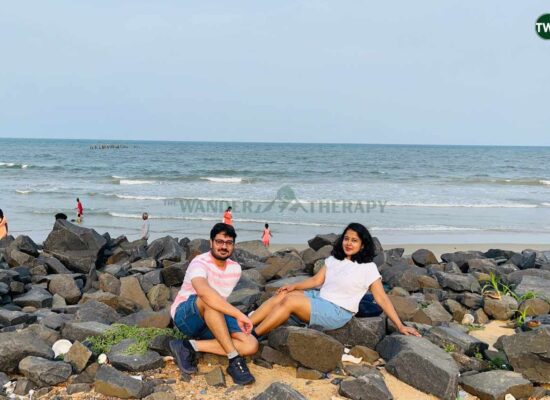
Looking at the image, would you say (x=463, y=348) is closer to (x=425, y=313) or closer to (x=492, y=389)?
(x=492, y=389)

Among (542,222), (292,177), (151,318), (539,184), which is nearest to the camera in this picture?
(151,318)

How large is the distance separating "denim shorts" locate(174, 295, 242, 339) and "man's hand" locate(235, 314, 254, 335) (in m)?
0.10

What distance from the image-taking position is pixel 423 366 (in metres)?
4.52

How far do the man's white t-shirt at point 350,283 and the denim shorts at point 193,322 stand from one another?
95 cm

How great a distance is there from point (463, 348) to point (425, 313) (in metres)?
1.26

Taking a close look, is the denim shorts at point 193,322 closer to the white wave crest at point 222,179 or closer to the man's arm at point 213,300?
the man's arm at point 213,300

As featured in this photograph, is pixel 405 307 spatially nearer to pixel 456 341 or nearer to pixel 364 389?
pixel 456 341

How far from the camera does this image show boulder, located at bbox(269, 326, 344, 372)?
183 inches

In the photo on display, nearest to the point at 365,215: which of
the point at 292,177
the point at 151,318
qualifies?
Result: the point at 151,318

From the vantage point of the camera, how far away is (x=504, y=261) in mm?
9859

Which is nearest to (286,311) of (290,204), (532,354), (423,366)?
(423,366)

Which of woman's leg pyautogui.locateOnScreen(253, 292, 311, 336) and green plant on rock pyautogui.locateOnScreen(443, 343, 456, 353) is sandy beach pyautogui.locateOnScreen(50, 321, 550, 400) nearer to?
woman's leg pyautogui.locateOnScreen(253, 292, 311, 336)

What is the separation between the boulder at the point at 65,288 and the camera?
7414 mm

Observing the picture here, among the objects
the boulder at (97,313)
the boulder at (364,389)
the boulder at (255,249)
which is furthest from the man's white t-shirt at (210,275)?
the boulder at (255,249)
